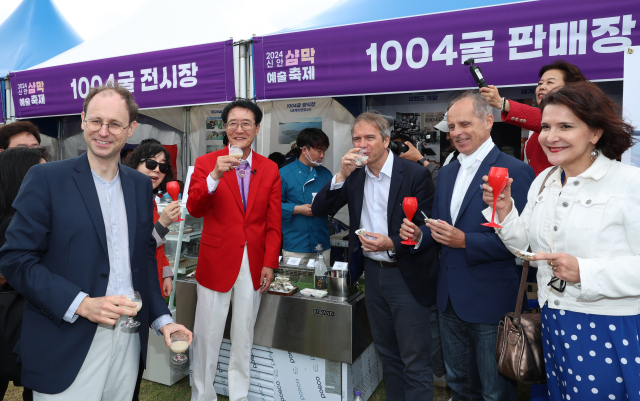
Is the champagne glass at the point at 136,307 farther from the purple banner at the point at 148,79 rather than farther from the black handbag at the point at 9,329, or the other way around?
the purple banner at the point at 148,79

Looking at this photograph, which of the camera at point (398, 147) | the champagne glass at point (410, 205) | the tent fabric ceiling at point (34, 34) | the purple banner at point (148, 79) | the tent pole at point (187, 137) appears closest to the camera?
the champagne glass at point (410, 205)

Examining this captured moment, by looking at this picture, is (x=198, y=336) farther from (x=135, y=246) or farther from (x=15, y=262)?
(x=15, y=262)

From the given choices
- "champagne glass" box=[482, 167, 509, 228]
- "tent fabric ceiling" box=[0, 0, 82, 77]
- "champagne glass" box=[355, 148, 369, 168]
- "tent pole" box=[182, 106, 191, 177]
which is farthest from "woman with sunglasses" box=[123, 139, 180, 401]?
"tent fabric ceiling" box=[0, 0, 82, 77]

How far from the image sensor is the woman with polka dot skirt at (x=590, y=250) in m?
1.40

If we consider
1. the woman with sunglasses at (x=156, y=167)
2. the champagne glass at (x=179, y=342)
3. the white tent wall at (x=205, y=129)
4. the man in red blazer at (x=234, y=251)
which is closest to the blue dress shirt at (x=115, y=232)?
the champagne glass at (x=179, y=342)

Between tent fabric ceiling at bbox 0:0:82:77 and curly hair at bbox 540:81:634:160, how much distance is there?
28.2 ft

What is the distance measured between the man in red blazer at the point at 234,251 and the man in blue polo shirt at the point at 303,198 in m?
0.88

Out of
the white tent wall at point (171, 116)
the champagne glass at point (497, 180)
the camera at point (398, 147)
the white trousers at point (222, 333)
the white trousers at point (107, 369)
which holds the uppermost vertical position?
the white tent wall at point (171, 116)

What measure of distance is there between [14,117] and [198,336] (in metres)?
4.88

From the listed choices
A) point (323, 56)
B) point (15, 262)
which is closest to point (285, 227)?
point (323, 56)

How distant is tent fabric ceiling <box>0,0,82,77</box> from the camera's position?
748 cm

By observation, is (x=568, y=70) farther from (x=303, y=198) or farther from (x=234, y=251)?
(x=234, y=251)

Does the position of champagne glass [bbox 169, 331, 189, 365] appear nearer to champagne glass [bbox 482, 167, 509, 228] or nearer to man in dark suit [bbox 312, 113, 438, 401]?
man in dark suit [bbox 312, 113, 438, 401]

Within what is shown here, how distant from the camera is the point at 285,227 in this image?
154 inches
